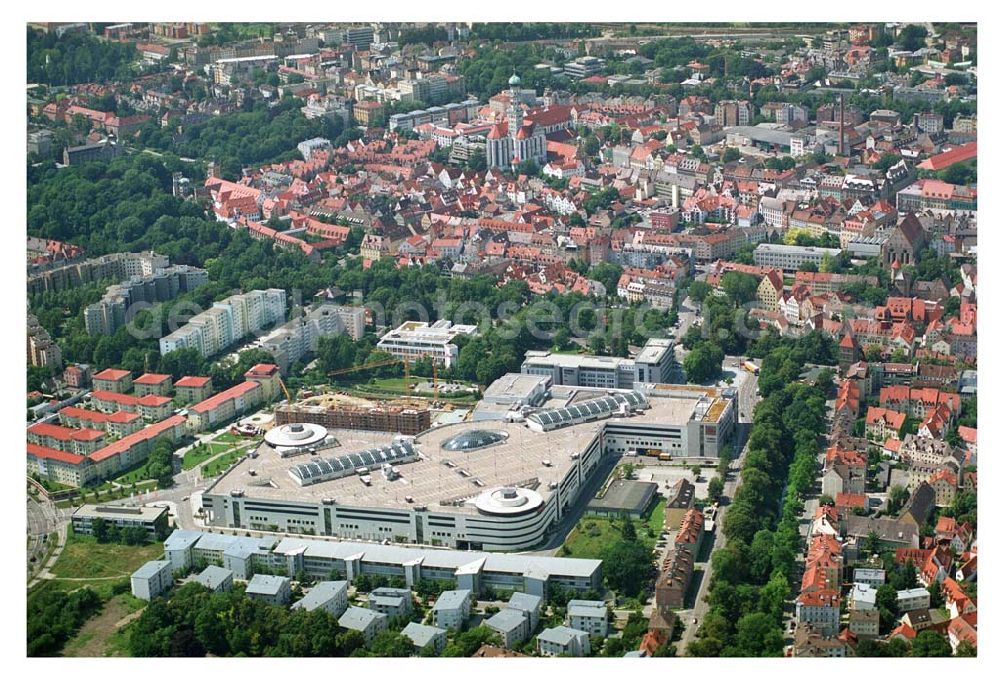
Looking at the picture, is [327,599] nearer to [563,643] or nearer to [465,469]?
[563,643]

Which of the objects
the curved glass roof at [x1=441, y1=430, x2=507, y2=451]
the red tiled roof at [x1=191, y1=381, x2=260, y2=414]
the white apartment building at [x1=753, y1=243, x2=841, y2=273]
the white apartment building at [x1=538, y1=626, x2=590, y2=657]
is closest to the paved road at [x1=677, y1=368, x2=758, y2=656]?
the white apartment building at [x1=538, y1=626, x2=590, y2=657]

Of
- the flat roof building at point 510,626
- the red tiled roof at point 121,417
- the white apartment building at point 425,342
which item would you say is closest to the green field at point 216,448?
the red tiled roof at point 121,417

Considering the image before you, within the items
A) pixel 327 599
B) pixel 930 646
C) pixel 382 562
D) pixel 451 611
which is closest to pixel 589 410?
pixel 382 562

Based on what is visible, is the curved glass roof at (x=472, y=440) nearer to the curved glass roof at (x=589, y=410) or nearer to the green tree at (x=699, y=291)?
the curved glass roof at (x=589, y=410)

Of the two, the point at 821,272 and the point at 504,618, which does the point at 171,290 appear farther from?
the point at 504,618

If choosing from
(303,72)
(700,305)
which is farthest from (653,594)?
(303,72)
